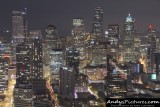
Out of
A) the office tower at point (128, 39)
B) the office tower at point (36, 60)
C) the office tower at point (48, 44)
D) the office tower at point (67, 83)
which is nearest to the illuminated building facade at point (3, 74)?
the office tower at point (36, 60)

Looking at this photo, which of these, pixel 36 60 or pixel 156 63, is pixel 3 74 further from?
pixel 156 63

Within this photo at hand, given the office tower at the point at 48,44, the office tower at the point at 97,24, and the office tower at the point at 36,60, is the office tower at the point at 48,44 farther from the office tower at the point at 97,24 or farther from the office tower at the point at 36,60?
the office tower at the point at 97,24

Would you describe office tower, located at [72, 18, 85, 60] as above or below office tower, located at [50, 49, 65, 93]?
above

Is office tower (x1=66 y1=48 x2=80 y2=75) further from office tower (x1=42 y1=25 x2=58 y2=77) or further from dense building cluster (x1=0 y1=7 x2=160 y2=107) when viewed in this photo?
office tower (x1=42 y1=25 x2=58 y2=77)

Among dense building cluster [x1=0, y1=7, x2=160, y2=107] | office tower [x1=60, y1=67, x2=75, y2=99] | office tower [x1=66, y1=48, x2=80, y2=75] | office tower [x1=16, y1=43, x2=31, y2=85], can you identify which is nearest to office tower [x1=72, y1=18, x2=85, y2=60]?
dense building cluster [x1=0, y1=7, x2=160, y2=107]

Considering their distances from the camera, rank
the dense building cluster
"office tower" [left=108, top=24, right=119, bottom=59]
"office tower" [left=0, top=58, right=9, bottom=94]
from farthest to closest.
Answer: "office tower" [left=108, top=24, right=119, bottom=59]
"office tower" [left=0, top=58, right=9, bottom=94]
the dense building cluster

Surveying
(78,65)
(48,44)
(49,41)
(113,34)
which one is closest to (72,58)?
(78,65)

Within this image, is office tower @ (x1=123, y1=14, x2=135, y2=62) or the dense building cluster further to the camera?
office tower @ (x1=123, y1=14, x2=135, y2=62)
